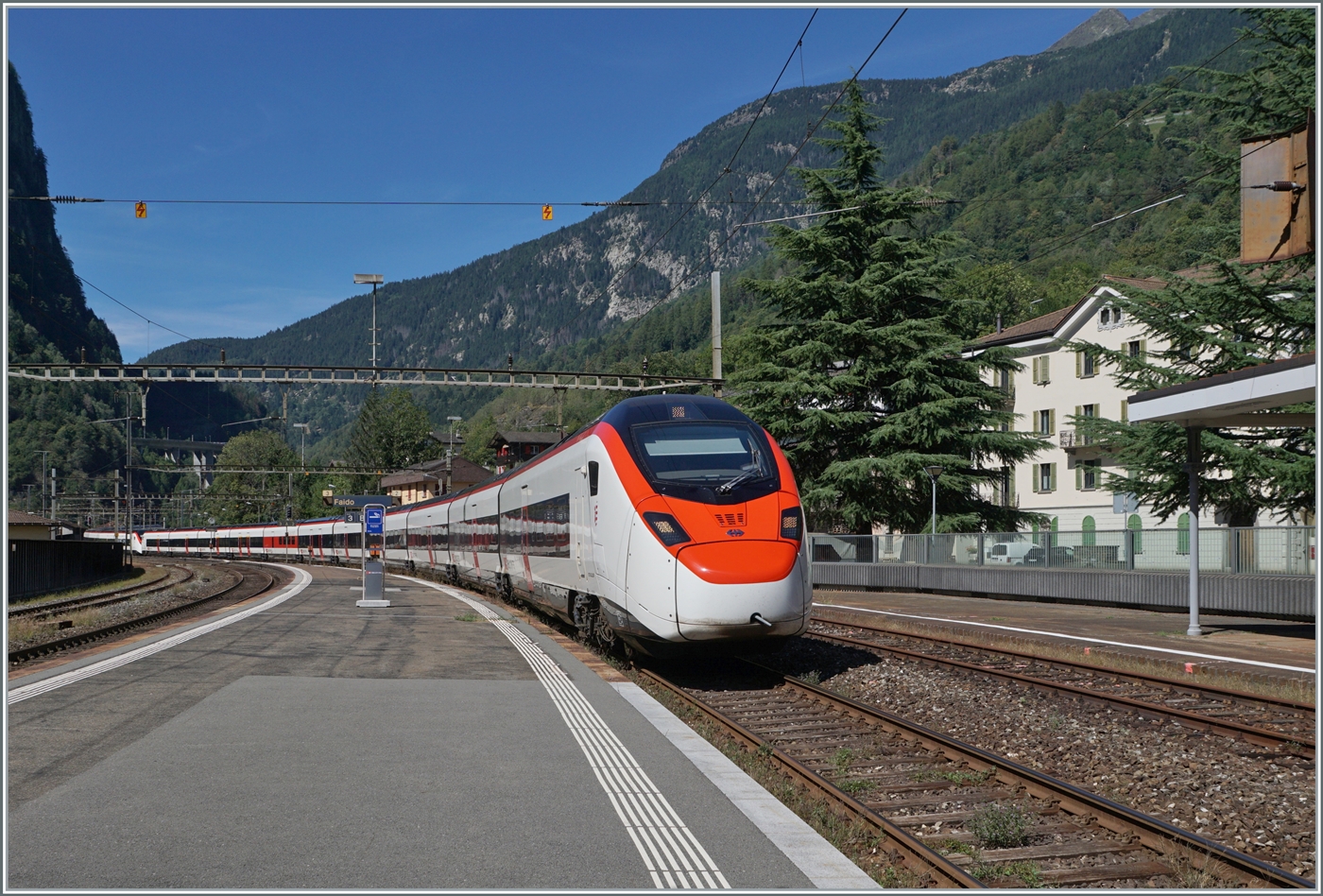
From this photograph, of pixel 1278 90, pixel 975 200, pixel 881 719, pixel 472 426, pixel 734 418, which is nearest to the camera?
pixel 881 719

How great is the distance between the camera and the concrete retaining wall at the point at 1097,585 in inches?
790

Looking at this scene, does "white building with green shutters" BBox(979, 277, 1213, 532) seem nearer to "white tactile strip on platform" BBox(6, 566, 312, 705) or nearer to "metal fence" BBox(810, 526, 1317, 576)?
"metal fence" BBox(810, 526, 1317, 576)

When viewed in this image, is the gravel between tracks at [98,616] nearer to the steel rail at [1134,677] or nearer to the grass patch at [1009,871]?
the steel rail at [1134,677]

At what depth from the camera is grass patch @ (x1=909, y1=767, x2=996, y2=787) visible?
809 cm

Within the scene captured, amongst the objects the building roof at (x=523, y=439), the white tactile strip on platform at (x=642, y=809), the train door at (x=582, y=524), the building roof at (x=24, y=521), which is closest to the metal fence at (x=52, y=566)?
the building roof at (x=24, y=521)

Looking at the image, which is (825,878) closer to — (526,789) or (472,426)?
(526,789)

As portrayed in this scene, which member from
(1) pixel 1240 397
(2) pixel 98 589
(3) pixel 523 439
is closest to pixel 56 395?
(3) pixel 523 439

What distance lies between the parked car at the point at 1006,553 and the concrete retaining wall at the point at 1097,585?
34cm

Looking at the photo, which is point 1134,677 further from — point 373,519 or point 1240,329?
point 373,519

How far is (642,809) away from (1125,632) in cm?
1428

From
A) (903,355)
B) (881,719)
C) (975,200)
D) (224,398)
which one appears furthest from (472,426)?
(881,719)

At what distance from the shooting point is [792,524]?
12430 millimetres

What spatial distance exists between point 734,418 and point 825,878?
863 cm

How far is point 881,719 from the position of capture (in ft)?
33.5
